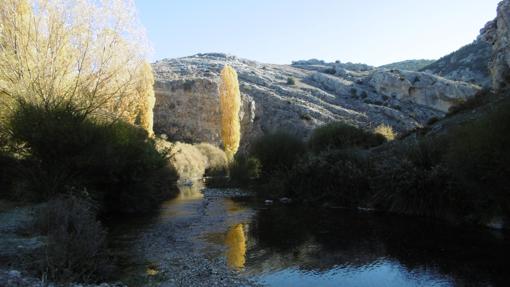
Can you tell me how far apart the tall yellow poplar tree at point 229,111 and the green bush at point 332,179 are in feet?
98.3

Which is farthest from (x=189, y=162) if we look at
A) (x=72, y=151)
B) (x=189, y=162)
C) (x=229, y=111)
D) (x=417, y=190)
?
(x=417, y=190)

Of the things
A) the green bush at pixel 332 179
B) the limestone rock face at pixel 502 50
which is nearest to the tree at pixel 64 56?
the green bush at pixel 332 179

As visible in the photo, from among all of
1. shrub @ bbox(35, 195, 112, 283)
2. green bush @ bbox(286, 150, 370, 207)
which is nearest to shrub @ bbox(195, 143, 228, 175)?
green bush @ bbox(286, 150, 370, 207)

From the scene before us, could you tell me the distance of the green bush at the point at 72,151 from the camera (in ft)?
49.0

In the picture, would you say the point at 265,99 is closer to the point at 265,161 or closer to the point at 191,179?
the point at 191,179

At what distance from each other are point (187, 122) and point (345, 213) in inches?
1740

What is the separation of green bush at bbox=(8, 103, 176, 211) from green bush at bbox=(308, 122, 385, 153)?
13849 millimetres

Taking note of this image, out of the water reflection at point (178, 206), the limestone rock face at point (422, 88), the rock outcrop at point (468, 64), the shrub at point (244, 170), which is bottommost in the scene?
the water reflection at point (178, 206)

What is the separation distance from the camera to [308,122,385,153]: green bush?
29734 mm

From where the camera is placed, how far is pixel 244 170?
3294 centimetres

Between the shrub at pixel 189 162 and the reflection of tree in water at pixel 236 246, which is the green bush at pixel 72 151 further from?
the shrub at pixel 189 162

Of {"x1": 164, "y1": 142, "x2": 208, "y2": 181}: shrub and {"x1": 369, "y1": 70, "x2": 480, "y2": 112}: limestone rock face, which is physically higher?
{"x1": 369, "y1": 70, "x2": 480, "y2": 112}: limestone rock face

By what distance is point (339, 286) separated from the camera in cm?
849

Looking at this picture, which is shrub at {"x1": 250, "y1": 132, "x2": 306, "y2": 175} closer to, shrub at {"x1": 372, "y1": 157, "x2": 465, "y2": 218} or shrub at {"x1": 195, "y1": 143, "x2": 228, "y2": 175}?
shrub at {"x1": 372, "y1": 157, "x2": 465, "y2": 218}
